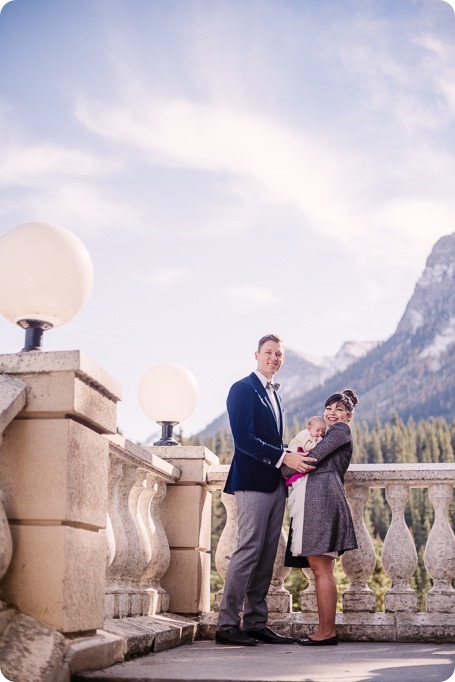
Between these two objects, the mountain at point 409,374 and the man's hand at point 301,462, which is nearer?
the man's hand at point 301,462

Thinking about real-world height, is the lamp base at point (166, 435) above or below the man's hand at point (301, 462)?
above

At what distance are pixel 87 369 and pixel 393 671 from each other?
66.7 inches

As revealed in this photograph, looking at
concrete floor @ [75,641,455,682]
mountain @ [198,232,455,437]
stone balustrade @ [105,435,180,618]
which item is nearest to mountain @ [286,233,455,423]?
mountain @ [198,232,455,437]

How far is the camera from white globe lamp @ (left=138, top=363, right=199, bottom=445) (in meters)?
5.88

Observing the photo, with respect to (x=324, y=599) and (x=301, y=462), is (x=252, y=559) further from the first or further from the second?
(x=301, y=462)

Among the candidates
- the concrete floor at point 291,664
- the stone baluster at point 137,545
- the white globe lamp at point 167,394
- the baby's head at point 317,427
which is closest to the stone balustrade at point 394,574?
the concrete floor at point 291,664

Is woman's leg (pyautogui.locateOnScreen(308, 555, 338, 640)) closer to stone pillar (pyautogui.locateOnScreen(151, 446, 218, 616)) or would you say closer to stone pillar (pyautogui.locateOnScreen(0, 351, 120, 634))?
stone pillar (pyautogui.locateOnScreen(151, 446, 218, 616))

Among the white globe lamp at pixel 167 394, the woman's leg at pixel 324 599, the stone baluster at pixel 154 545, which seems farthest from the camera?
the white globe lamp at pixel 167 394

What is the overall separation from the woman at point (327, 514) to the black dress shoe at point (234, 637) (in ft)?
0.97

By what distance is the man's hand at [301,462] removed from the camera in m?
4.77

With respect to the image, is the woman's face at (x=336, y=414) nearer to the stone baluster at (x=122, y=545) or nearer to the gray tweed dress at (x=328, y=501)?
the gray tweed dress at (x=328, y=501)

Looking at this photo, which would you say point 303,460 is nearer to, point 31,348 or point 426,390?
point 31,348

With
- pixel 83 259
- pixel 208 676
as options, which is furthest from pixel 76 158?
pixel 208 676

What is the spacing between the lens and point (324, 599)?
15.2 ft
